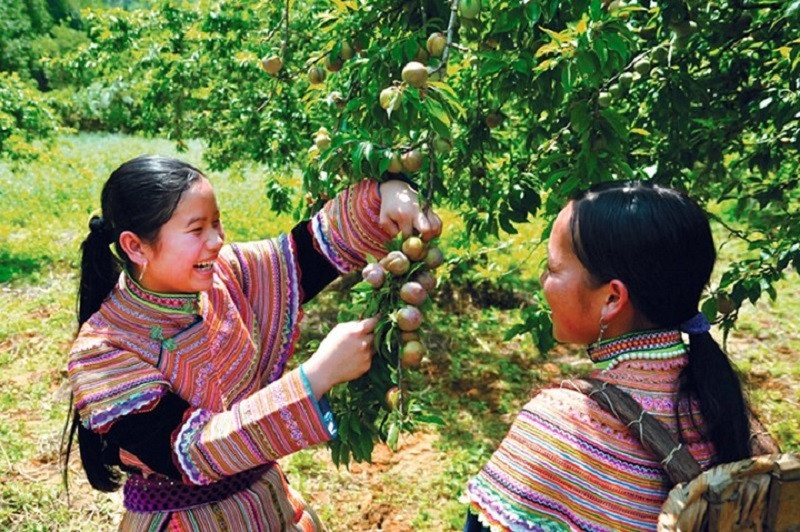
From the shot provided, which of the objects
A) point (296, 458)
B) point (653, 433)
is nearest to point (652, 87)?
point (653, 433)

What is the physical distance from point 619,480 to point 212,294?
40.9 inches

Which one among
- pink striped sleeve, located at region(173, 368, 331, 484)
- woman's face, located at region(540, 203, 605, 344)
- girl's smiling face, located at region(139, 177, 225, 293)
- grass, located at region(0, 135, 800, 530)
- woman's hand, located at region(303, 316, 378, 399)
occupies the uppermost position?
woman's face, located at region(540, 203, 605, 344)

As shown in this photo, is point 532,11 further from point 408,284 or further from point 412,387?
point 412,387

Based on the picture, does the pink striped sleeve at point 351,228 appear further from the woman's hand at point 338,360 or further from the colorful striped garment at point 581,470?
the colorful striped garment at point 581,470

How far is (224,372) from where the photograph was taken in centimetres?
173

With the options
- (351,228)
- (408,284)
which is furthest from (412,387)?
(408,284)

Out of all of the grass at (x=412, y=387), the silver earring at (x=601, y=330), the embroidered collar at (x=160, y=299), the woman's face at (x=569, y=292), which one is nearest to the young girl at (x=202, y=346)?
the embroidered collar at (x=160, y=299)

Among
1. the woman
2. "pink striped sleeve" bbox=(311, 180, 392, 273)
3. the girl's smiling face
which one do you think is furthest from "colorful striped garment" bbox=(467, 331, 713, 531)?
the girl's smiling face

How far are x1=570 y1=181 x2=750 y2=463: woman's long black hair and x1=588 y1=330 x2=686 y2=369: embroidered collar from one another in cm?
4

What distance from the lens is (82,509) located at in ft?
10.5

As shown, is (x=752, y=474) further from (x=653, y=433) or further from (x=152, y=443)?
(x=152, y=443)

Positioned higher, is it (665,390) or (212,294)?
(665,390)

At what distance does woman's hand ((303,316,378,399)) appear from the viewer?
1.51m

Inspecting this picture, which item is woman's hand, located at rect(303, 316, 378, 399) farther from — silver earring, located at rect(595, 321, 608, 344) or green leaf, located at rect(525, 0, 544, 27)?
green leaf, located at rect(525, 0, 544, 27)
